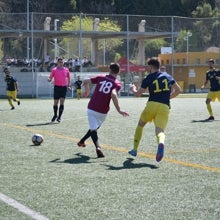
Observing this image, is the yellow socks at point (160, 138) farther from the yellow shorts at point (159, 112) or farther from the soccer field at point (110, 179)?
the soccer field at point (110, 179)

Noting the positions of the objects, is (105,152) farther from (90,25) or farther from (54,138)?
(90,25)

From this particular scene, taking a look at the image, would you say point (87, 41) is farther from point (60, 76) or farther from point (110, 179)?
point (110, 179)

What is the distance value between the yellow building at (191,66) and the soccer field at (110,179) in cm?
4083

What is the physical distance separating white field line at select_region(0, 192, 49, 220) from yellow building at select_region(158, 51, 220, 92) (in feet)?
155

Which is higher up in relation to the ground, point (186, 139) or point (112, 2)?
point (112, 2)

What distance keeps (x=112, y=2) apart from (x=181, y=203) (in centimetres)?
7187

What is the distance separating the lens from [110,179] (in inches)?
317

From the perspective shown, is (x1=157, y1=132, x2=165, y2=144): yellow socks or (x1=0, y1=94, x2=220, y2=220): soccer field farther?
(x1=157, y1=132, x2=165, y2=144): yellow socks

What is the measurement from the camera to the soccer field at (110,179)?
20.5 ft

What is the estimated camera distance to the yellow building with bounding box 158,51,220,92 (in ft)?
178

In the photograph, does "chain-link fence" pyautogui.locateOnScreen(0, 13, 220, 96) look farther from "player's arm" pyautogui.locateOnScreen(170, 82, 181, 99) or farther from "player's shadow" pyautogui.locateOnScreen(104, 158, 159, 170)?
"player's shadow" pyautogui.locateOnScreen(104, 158, 159, 170)

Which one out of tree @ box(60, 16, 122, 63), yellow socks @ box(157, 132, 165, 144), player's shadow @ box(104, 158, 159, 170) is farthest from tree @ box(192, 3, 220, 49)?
player's shadow @ box(104, 158, 159, 170)

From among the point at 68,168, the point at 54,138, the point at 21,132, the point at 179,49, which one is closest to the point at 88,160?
the point at 68,168

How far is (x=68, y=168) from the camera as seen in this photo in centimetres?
900
